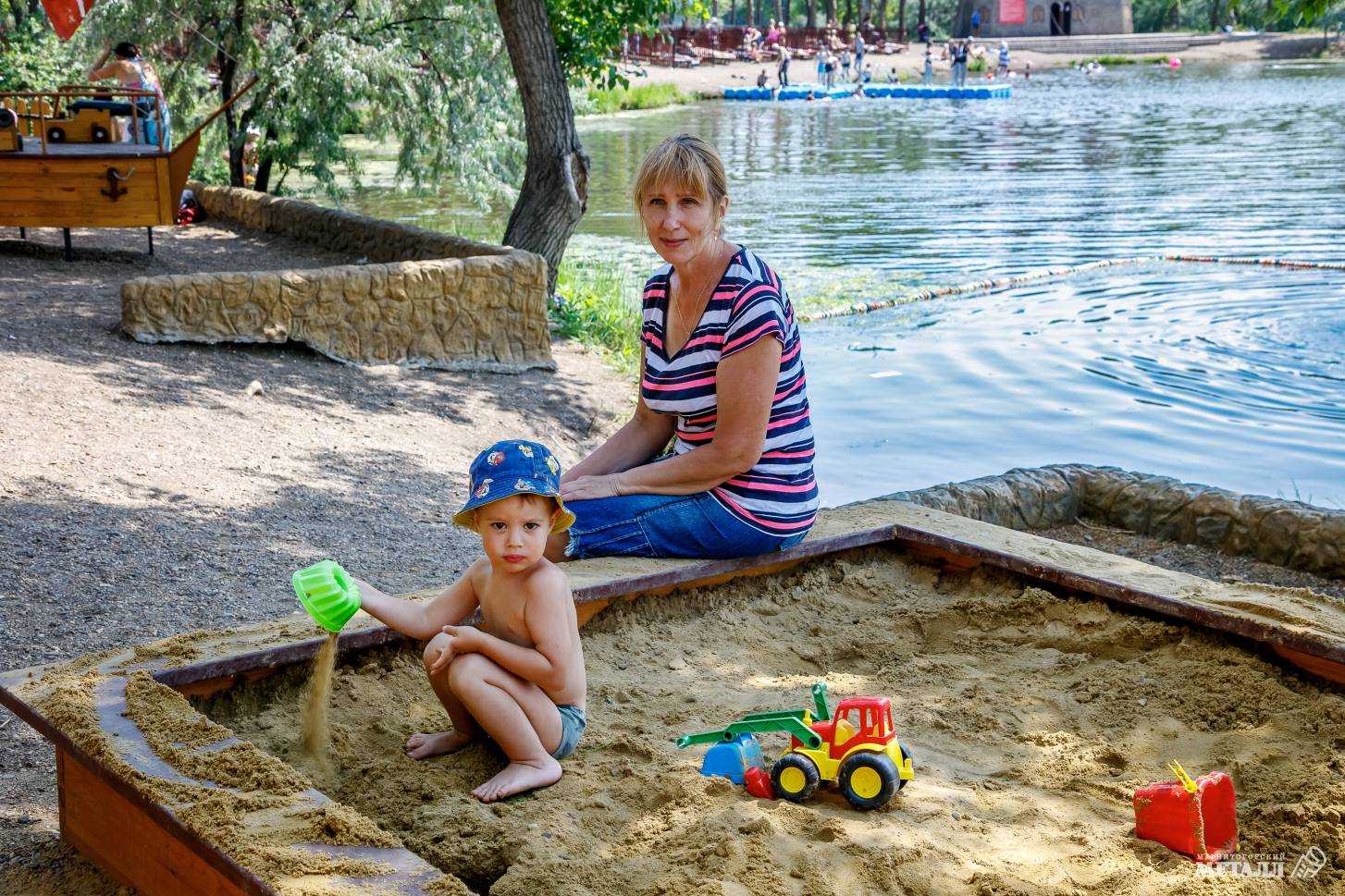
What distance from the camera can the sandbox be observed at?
251 centimetres

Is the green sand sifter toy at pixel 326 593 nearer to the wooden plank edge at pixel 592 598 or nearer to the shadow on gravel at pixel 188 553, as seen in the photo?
the wooden plank edge at pixel 592 598

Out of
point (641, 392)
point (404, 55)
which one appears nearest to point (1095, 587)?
point (641, 392)

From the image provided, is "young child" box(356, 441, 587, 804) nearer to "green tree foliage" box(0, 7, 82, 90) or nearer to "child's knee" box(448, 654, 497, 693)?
"child's knee" box(448, 654, 497, 693)

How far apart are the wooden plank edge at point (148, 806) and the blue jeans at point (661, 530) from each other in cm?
161

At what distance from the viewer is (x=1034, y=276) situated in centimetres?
1377

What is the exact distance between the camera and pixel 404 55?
13.8 meters

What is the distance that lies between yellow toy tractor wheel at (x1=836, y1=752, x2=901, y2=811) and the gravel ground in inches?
60.4

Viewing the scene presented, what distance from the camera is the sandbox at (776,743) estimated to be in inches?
98.8

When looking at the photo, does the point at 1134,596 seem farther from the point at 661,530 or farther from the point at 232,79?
the point at 232,79

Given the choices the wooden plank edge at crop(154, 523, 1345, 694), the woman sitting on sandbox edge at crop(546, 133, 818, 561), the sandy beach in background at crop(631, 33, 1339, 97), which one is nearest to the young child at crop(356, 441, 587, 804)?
the wooden plank edge at crop(154, 523, 1345, 694)

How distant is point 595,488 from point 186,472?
3.06 m

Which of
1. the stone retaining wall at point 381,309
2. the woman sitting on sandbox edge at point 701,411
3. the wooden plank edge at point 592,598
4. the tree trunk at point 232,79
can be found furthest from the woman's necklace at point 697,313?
the tree trunk at point 232,79

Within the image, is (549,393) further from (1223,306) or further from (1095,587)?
(1223,306)

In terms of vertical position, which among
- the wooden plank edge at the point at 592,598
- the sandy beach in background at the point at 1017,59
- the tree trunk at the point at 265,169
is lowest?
the wooden plank edge at the point at 592,598
